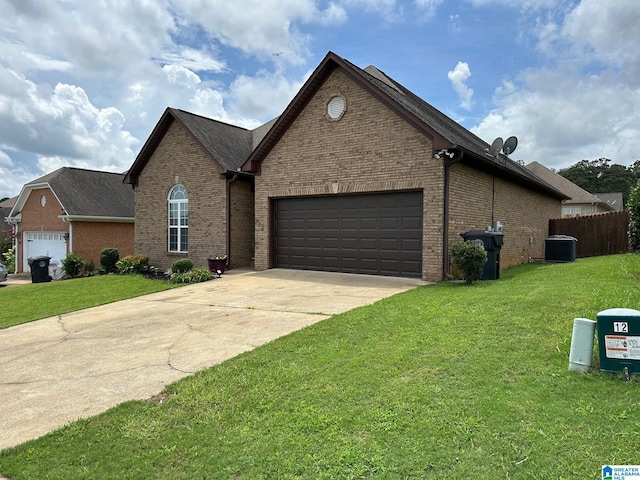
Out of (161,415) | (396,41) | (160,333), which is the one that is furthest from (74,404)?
(396,41)

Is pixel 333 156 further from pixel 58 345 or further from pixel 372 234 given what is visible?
pixel 58 345

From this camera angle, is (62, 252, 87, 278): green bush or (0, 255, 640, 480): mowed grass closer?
(0, 255, 640, 480): mowed grass

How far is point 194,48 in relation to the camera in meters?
16.2

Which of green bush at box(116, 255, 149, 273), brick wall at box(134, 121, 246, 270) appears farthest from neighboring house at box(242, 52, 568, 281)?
green bush at box(116, 255, 149, 273)

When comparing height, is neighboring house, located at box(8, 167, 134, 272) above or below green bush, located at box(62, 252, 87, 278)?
above

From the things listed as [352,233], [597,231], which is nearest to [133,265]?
[352,233]

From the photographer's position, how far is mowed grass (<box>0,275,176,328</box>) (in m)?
10.8

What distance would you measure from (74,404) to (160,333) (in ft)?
9.43

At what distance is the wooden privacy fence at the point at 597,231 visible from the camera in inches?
840

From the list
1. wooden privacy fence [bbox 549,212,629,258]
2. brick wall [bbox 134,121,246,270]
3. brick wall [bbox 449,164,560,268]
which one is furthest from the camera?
wooden privacy fence [bbox 549,212,629,258]

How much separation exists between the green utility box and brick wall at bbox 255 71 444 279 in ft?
25.3

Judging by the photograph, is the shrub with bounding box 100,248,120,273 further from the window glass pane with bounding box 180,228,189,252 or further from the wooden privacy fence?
the wooden privacy fence

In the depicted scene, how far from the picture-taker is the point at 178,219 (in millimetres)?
18234

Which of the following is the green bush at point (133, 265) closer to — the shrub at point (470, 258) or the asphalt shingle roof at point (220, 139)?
the asphalt shingle roof at point (220, 139)
